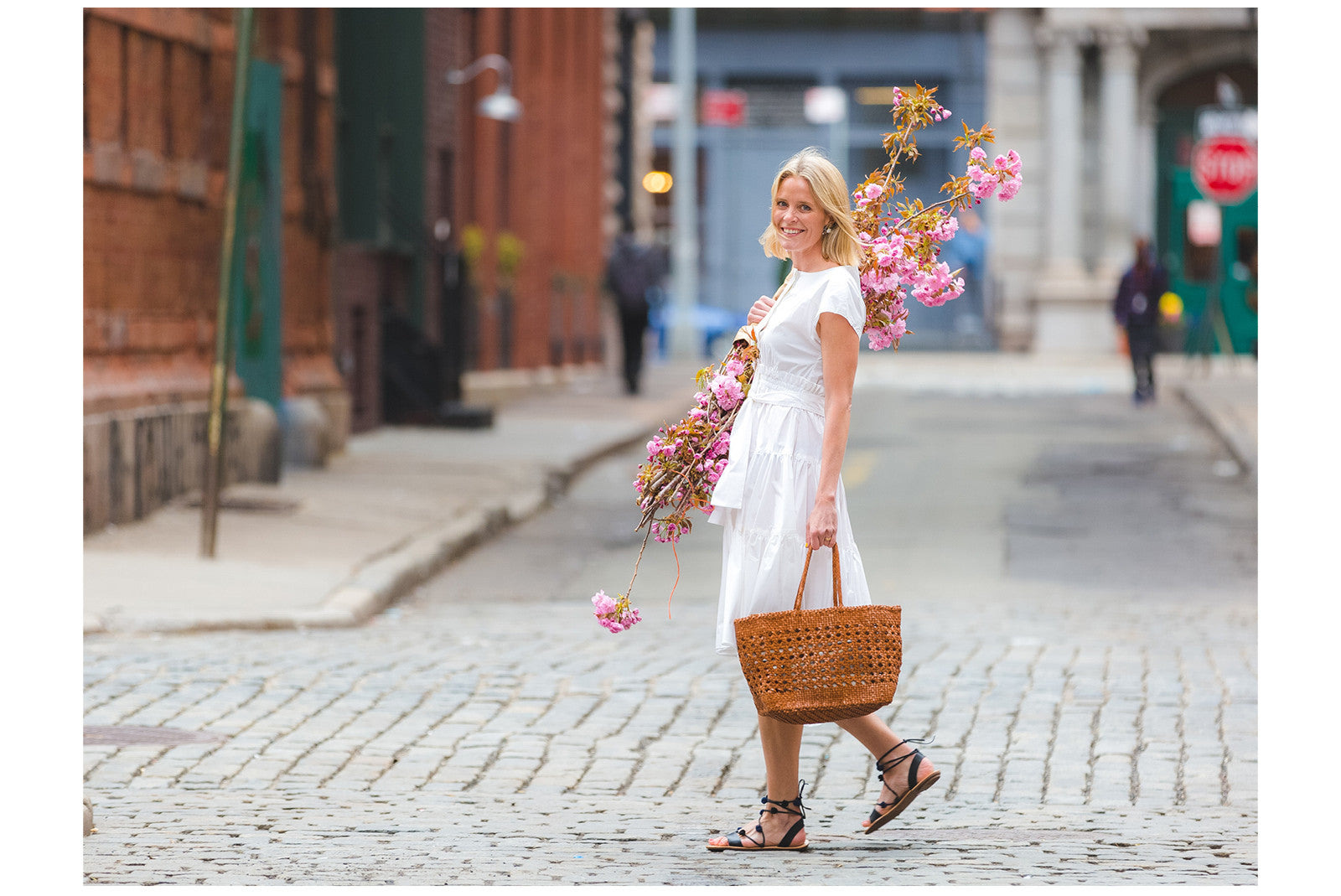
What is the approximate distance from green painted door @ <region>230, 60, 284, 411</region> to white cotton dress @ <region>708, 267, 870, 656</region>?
366 inches

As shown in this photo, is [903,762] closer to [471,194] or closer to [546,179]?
[471,194]

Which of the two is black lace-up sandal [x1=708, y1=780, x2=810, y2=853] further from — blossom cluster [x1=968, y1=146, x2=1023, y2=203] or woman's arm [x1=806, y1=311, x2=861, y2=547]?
blossom cluster [x1=968, y1=146, x2=1023, y2=203]

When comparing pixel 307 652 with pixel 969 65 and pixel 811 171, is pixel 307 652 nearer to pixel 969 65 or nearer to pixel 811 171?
pixel 811 171

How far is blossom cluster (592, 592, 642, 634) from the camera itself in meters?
5.68

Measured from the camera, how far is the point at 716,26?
44.8m

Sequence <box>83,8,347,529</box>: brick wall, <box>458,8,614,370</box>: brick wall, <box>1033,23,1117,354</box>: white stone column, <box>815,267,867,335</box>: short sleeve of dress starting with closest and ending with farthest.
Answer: <box>815,267,867,335</box>: short sleeve of dress, <box>83,8,347,529</box>: brick wall, <box>458,8,614,370</box>: brick wall, <box>1033,23,1117,354</box>: white stone column

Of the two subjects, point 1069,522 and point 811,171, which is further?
point 1069,522

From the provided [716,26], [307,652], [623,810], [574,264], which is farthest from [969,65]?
[623,810]

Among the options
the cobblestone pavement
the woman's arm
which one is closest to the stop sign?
the cobblestone pavement

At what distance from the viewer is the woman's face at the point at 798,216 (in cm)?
538

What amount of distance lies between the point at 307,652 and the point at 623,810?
11.0ft

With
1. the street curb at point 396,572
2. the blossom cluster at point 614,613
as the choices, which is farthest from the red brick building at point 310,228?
the blossom cluster at point 614,613

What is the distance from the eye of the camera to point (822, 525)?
5.29 metres

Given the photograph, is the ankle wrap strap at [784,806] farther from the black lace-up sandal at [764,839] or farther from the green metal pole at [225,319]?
the green metal pole at [225,319]
